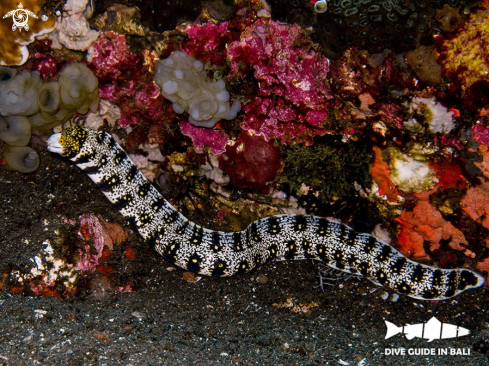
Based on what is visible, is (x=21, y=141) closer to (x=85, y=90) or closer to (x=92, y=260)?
(x=85, y=90)

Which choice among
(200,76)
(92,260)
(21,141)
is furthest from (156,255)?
(200,76)

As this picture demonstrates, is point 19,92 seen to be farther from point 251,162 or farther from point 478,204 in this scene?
point 478,204

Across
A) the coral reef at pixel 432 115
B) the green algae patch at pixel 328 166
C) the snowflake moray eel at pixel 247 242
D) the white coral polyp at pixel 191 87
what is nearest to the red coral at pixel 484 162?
the coral reef at pixel 432 115

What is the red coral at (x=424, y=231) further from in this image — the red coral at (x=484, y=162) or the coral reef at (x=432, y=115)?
the coral reef at (x=432, y=115)

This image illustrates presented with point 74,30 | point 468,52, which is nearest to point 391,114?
point 468,52

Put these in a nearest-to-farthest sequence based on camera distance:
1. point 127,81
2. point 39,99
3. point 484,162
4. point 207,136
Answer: point 484,162 < point 39,99 < point 127,81 < point 207,136

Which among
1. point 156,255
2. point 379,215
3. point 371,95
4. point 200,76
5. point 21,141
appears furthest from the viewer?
point 156,255
